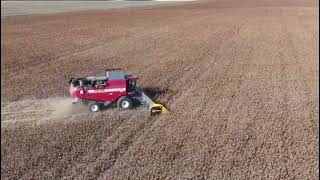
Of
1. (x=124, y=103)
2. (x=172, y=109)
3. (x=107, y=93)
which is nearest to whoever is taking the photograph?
(x=107, y=93)

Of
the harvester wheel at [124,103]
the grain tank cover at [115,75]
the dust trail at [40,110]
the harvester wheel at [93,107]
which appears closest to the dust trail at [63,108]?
the dust trail at [40,110]

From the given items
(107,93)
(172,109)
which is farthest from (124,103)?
(172,109)

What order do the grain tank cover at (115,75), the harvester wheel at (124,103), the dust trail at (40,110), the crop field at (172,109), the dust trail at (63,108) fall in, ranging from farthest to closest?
1. the grain tank cover at (115,75)
2. the harvester wheel at (124,103)
3. the dust trail at (63,108)
4. the dust trail at (40,110)
5. the crop field at (172,109)

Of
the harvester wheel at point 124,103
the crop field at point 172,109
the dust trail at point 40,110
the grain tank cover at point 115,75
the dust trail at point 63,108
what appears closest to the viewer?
the crop field at point 172,109

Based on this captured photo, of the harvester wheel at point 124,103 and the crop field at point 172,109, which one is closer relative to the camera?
the crop field at point 172,109

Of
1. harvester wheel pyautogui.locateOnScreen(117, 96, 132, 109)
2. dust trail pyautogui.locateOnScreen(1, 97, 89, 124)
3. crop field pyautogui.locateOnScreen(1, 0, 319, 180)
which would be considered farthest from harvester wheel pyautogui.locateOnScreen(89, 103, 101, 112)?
harvester wheel pyautogui.locateOnScreen(117, 96, 132, 109)

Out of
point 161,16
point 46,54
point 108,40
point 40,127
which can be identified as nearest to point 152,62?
point 46,54

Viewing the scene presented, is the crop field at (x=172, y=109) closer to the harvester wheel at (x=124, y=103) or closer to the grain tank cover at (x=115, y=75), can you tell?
Answer: the harvester wheel at (x=124, y=103)

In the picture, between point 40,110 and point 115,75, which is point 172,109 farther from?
point 40,110
